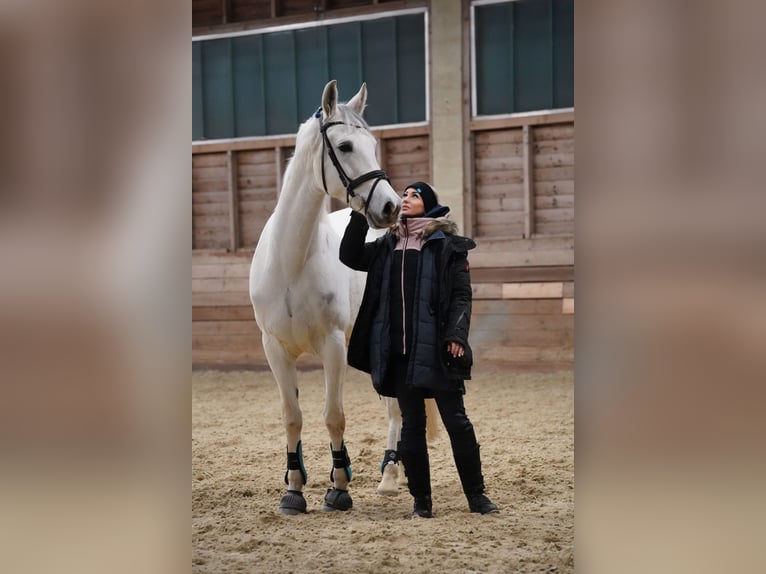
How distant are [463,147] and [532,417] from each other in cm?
352

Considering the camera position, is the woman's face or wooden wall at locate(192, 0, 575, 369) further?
wooden wall at locate(192, 0, 575, 369)

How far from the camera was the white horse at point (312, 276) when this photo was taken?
3.17m

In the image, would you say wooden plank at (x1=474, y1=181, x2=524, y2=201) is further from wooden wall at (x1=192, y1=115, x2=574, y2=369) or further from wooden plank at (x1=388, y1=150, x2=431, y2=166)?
wooden plank at (x1=388, y1=150, x2=431, y2=166)

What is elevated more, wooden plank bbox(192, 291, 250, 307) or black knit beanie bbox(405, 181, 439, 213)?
black knit beanie bbox(405, 181, 439, 213)

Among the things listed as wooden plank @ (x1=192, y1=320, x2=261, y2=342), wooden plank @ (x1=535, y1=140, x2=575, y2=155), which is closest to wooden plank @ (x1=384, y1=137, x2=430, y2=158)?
wooden plank @ (x1=535, y1=140, x2=575, y2=155)

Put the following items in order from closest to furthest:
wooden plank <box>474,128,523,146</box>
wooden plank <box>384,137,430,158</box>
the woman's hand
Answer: the woman's hand → wooden plank <box>474,128,523,146</box> → wooden plank <box>384,137,430,158</box>

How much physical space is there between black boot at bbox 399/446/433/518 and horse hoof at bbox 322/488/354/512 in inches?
14.0

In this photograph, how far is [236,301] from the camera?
28.5ft

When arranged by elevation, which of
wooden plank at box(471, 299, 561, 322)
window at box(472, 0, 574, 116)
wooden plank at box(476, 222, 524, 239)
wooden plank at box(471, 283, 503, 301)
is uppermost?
window at box(472, 0, 574, 116)

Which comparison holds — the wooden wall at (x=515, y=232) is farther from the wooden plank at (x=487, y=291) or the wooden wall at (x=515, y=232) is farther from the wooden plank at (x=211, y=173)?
the wooden plank at (x=211, y=173)

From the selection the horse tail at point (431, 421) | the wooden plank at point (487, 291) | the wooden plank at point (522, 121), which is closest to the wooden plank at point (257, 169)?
the wooden plank at point (522, 121)

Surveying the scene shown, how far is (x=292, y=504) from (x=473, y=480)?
2.68 ft

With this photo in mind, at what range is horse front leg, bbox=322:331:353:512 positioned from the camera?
3.33m
